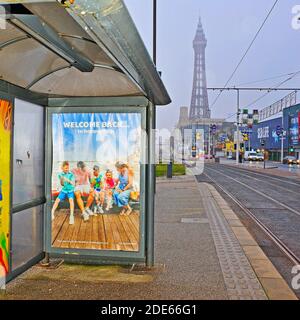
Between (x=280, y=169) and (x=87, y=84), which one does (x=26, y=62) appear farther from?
(x=280, y=169)

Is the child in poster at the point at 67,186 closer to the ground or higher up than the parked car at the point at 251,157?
higher up

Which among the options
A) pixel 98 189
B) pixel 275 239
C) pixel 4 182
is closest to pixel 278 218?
pixel 275 239

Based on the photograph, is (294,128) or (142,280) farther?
(294,128)

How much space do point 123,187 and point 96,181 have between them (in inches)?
16.0

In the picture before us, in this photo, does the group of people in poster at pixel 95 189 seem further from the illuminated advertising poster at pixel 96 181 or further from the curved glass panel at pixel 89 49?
the curved glass panel at pixel 89 49

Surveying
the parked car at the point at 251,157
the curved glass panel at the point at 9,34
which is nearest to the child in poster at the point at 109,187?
the curved glass panel at the point at 9,34

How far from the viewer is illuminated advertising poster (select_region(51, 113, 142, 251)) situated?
552 centimetres

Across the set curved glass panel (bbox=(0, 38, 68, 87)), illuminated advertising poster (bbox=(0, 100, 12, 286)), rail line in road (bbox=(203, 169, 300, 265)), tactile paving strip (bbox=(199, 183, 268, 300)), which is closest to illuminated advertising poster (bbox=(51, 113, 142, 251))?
curved glass panel (bbox=(0, 38, 68, 87))

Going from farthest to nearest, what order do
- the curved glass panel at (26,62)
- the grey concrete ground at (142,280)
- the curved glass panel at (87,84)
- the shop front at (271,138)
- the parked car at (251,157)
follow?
the shop front at (271,138) → the parked car at (251,157) → the curved glass panel at (87,84) → the grey concrete ground at (142,280) → the curved glass panel at (26,62)

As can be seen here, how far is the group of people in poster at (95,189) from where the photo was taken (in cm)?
557

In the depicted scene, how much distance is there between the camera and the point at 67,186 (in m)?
5.72

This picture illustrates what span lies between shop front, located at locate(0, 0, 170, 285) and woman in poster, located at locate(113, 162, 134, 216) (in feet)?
0.05

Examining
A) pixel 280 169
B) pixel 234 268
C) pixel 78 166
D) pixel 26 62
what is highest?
pixel 26 62
